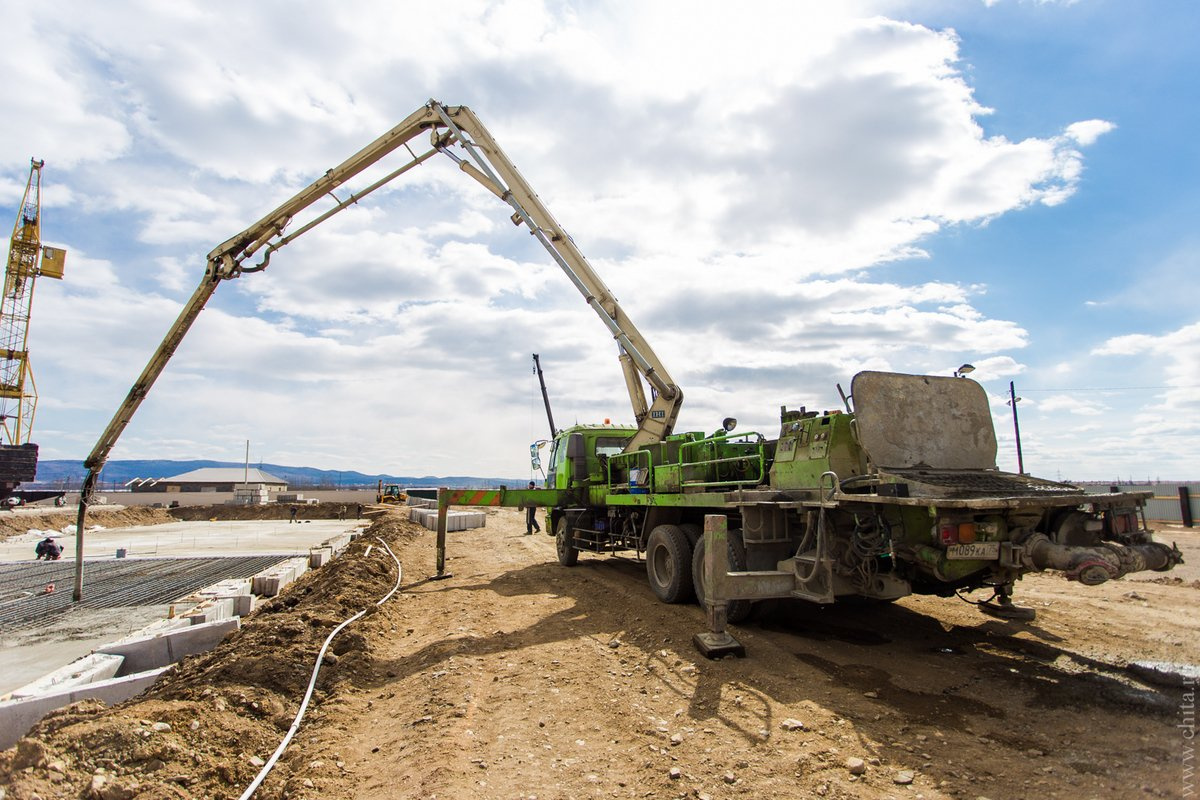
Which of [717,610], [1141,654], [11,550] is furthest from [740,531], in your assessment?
[11,550]

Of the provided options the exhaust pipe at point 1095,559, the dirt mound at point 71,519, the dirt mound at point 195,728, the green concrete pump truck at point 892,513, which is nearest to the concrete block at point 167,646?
the dirt mound at point 195,728

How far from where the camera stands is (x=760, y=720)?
4273 millimetres

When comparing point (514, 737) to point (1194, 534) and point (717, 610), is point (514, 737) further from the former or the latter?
point (1194, 534)

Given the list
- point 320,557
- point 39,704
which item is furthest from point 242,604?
point 320,557

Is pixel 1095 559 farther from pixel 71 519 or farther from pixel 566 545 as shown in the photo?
pixel 71 519

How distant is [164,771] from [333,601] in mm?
4498

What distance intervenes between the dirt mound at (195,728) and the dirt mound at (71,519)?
79.8ft

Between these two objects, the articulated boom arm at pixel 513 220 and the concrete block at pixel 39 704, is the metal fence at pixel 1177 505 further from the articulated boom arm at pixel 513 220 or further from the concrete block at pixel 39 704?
the concrete block at pixel 39 704

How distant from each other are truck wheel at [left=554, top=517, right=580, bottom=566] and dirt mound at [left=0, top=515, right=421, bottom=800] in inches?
227

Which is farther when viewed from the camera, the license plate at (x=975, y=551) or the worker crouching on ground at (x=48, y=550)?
Answer: the worker crouching on ground at (x=48, y=550)

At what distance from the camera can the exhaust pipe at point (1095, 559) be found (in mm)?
4617

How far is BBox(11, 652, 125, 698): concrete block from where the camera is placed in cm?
524

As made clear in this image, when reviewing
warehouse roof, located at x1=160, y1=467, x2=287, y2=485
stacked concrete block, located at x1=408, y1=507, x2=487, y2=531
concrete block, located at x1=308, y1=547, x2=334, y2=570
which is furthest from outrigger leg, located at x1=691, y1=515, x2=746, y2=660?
warehouse roof, located at x1=160, y1=467, x2=287, y2=485

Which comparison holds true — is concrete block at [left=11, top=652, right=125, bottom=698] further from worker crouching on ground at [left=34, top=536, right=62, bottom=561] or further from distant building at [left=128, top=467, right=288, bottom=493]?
distant building at [left=128, top=467, right=288, bottom=493]
